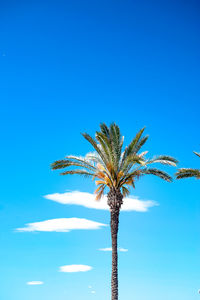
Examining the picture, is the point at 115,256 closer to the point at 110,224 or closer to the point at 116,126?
the point at 110,224

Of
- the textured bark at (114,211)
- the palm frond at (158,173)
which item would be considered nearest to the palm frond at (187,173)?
the palm frond at (158,173)

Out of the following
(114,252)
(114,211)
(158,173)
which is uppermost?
(158,173)

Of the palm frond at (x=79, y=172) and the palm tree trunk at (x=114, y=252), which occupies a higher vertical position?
the palm frond at (x=79, y=172)

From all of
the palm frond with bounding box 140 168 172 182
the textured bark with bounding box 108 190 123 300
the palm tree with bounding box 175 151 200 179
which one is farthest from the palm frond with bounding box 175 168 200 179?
the textured bark with bounding box 108 190 123 300

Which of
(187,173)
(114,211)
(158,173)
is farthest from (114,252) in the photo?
(187,173)

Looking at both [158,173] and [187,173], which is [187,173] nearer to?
[187,173]

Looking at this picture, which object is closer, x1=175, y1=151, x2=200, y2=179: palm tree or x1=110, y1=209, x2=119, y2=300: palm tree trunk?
x1=110, y1=209, x2=119, y2=300: palm tree trunk

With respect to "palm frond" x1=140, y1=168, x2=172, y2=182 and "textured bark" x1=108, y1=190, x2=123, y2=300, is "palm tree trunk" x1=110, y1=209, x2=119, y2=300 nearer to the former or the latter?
"textured bark" x1=108, y1=190, x2=123, y2=300

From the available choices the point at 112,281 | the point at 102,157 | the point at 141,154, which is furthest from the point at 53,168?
the point at 112,281

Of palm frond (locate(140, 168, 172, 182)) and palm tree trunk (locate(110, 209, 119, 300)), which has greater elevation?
palm frond (locate(140, 168, 172, 182))

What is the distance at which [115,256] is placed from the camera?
34219 mm

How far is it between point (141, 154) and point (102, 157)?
13.4 ft

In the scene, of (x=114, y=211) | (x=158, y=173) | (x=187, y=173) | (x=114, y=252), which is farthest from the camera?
(x=187, y=173)

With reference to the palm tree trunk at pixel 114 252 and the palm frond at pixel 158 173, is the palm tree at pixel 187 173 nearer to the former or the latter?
the palm frond at pixel 158 173
